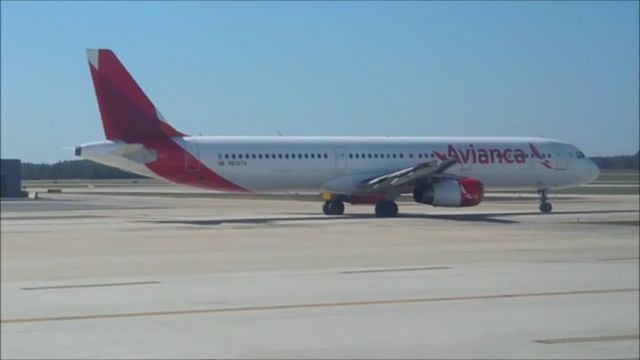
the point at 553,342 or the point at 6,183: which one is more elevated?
the point at 6,183

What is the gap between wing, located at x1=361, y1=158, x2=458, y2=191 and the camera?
1439 inches

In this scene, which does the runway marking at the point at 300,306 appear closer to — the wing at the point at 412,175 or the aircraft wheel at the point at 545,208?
the aircraft wheel at the point at 545,208

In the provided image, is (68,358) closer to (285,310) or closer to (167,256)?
(285,310)

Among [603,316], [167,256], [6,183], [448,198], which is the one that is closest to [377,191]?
[448,198]

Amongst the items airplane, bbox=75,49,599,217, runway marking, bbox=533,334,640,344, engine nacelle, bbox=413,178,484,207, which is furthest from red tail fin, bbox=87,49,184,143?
engine nacelle, bbox=413,178,484,207

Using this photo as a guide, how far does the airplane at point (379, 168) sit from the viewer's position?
36125mm

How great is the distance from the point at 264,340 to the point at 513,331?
2298 millimetres

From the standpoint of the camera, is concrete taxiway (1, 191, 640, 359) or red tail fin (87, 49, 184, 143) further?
concrete taxiway (1, 191, 640, 359)

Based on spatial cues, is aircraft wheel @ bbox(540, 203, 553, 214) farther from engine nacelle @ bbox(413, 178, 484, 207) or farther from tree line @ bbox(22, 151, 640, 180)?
tree line @ bbox(22, 151, 640, 180)

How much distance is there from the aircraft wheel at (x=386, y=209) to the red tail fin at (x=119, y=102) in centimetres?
2197

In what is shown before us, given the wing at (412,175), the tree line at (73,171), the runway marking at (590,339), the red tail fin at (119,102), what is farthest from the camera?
the wing at (412,175)

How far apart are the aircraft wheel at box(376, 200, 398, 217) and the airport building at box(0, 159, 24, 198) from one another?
30007 mm

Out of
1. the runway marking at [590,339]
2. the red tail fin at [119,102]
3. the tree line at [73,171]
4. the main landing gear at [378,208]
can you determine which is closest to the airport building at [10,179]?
the tree line at [73,171]

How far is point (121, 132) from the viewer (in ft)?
36.9
